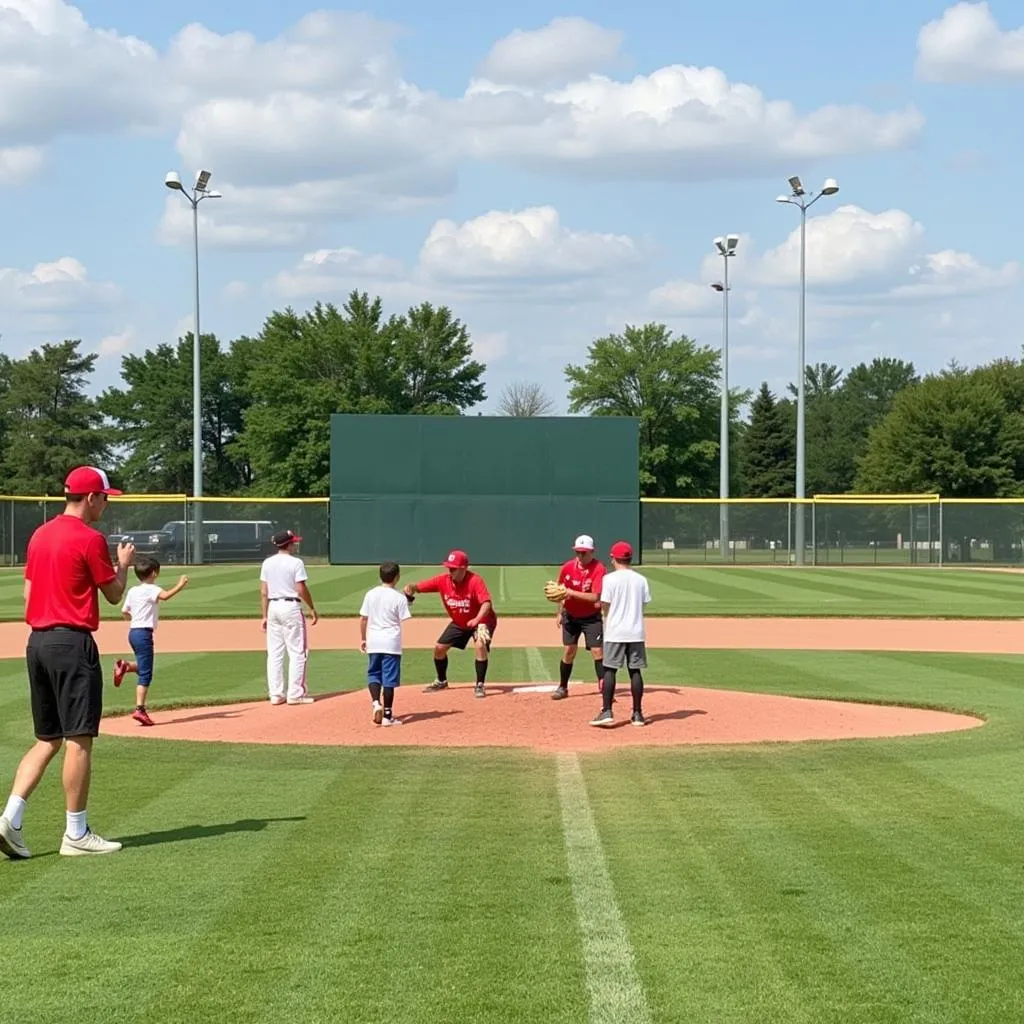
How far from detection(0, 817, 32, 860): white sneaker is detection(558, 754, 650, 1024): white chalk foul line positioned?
299cm

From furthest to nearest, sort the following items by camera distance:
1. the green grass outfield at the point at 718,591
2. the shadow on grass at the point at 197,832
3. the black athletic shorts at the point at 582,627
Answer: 1. the green grass outfield at the point at 718,591
2. the black athletic shorts at the point at 582,627
3. the shadow on grass at the point at 197,832

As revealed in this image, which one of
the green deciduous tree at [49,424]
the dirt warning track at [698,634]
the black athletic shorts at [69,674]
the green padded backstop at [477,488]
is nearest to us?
the black athletic shorts at [69,674]

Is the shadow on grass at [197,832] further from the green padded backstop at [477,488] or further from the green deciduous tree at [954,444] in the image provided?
the green deciduous tree at [954,444]

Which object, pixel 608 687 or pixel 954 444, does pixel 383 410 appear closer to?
pixel 954 444

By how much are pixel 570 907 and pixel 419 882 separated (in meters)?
0.88

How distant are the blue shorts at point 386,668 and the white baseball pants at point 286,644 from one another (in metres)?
1.61

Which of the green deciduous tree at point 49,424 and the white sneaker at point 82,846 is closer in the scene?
the white sneaker at point 82,846

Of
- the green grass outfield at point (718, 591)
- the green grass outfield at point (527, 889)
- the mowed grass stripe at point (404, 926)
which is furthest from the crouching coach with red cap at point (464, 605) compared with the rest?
the green grass outfield at point (718, 591)

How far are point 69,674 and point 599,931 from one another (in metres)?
3.20

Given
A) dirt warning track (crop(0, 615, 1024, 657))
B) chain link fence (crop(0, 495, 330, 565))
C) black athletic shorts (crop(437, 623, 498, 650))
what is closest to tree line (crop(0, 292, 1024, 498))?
chain link fence (crop(0, 495, 330, 565))

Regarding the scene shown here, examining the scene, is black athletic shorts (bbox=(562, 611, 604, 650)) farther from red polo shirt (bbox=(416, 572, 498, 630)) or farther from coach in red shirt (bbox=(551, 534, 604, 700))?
red polo shirt (bbox=(416, 572, 498, 630))

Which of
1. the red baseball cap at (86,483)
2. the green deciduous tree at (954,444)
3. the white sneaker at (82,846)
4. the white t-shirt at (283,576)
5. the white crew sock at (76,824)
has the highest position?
the green deciduous tree at (954,444)

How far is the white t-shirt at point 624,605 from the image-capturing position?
12.2 m

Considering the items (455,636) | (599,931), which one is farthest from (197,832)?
(455,636)
